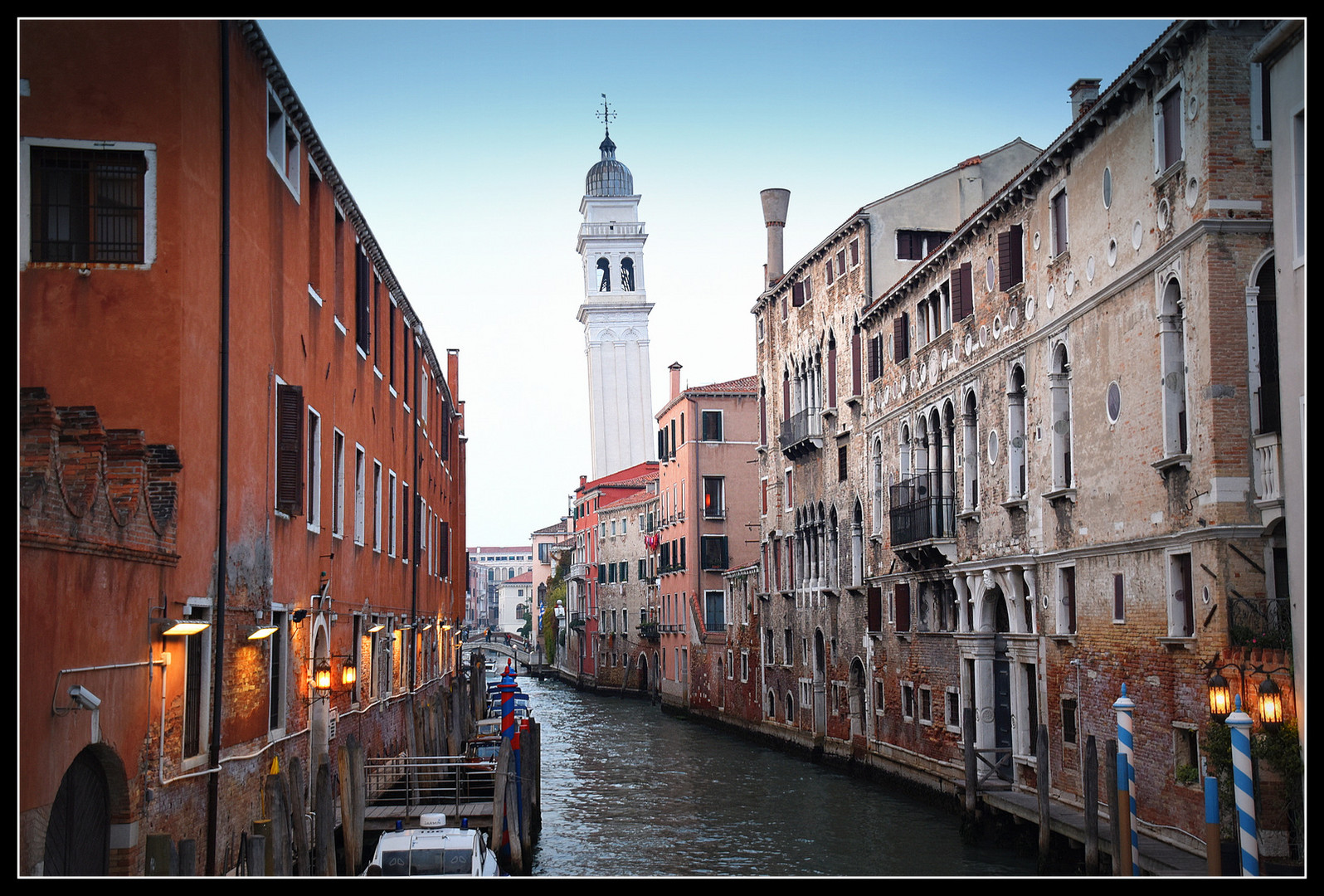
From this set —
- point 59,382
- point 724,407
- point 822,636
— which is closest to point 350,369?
point 59,382

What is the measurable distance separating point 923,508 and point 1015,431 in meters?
3.81

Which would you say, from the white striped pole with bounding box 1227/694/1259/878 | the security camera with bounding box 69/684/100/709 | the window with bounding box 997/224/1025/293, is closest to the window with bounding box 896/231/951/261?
the window with bounding box 997/224/1025/293

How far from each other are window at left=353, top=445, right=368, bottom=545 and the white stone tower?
6502 cm

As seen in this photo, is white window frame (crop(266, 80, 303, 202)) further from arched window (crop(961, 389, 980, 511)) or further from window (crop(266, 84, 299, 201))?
arched window (crop(961, 389, 980, 511))

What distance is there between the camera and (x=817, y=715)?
31031 mm

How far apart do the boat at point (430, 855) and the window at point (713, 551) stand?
31.7 m

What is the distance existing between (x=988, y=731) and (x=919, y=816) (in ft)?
6.46

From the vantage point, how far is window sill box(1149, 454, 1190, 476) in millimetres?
14336

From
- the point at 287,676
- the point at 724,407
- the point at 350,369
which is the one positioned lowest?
the point at 287,676

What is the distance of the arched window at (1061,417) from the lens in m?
18.4

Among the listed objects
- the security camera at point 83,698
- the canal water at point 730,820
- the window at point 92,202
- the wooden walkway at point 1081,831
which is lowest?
the canal water at point 730,820

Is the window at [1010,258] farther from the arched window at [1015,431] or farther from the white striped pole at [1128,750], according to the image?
the white striped pole at [1128,750]

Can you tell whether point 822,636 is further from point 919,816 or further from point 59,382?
point 59,382

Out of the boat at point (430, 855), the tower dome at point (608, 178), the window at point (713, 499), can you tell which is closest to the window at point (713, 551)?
the window at point (713, 499)
